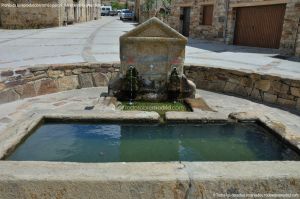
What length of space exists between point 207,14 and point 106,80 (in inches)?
402

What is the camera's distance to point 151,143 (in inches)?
131

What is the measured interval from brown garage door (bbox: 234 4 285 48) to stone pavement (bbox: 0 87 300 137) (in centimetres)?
593

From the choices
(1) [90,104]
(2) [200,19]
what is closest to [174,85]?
(1) [90,104]

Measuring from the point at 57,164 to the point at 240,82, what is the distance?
15.6 ft

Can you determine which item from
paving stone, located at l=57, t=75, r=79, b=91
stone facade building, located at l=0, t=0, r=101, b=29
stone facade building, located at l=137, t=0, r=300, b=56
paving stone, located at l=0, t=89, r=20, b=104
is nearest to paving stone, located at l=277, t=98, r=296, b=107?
paving stone, located at l=57, t=75, r=79, b=91

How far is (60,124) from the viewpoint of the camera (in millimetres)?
3537

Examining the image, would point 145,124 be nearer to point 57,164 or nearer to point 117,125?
point 117,125

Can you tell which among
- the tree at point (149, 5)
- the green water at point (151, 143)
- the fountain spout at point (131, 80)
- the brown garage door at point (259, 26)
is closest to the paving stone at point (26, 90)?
the fountain spout at point (131, 80)

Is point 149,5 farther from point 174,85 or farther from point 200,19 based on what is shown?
point 174,85

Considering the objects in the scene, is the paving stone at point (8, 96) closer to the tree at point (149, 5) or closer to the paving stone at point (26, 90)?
the paving stone at point (26, 90)

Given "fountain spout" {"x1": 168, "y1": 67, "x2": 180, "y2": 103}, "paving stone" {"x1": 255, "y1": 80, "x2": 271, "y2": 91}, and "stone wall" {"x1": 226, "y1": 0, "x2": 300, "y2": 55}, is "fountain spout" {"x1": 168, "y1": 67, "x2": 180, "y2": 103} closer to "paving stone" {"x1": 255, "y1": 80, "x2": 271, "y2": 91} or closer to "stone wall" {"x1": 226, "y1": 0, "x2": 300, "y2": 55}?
"paving stone" {"x1": 255, "y1": 80, "x2": 271, "y2": 91}

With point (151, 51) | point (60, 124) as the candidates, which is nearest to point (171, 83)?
point (151, 51)

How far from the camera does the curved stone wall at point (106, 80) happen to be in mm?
5254

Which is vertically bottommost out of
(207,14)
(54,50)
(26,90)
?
(26,90)
